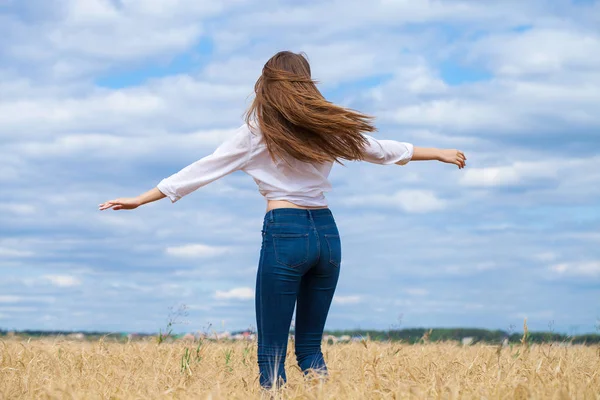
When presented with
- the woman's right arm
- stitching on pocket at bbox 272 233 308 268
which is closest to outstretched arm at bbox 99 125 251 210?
stitching on pocket at bbox 272 233 308 268

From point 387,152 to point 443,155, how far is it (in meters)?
0.57

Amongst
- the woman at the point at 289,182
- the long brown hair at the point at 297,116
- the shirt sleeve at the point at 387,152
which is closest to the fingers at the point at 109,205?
the woman at the point at 289,182

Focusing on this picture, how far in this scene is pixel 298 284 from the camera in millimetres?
4914

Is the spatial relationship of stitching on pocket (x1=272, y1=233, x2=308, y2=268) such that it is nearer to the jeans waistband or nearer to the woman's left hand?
the jeans waistband

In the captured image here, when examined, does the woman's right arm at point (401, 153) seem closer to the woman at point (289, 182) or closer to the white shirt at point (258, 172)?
the woman at point (289, 182)

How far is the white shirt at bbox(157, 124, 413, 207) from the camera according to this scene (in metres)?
4.95

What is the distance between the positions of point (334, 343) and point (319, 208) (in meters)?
4.46

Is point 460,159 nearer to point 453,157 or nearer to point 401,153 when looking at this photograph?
point 453,157

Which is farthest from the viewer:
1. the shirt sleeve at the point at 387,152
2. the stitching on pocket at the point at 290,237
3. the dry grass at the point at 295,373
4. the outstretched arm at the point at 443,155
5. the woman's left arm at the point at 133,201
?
the outstretched arm at the point at 443,155

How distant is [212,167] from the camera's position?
16.6ft

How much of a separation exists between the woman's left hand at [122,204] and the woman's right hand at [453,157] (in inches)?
92.9

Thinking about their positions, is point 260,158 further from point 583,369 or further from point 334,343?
point 334,343

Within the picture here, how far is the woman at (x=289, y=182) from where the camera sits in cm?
483

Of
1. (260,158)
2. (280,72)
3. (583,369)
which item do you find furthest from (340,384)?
(583,369)
